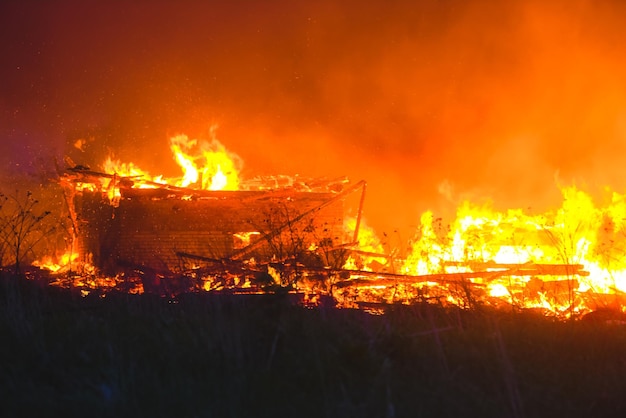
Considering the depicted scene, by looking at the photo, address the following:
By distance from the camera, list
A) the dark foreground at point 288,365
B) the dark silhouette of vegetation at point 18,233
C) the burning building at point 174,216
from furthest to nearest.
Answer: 1. the burning building at point 174,216
2. the dark silhouette of vegetation at point 18,233
3. the dark foreground at point 288,365

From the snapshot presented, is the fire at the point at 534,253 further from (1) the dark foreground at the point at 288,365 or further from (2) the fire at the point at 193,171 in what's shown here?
(2) the fire at the point at 193,171

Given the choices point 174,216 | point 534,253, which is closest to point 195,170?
point 174,216

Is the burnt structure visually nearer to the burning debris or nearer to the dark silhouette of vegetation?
the burning debris

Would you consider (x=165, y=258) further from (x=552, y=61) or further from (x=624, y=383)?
(x=552, y=61)

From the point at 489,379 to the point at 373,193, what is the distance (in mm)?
15463

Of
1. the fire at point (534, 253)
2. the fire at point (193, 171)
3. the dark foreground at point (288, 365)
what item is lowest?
the dark foreground at point (288, 365)

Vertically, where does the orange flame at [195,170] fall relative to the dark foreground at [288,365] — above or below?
above

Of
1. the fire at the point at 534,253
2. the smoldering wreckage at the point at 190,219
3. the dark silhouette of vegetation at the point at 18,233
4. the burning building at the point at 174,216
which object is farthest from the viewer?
the burning building at the point at 174,216

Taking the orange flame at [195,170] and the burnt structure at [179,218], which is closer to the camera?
the burnt structure at [179,218]

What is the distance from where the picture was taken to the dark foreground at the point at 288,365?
3434 mm

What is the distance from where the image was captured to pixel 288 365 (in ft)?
12.9

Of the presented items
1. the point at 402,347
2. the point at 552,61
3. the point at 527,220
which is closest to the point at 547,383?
the point at 402,347

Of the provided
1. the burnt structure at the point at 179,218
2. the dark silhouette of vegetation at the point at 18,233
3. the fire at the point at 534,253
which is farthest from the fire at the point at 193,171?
the fire at the point at 534,253

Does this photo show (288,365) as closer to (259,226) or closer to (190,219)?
(259,226)
